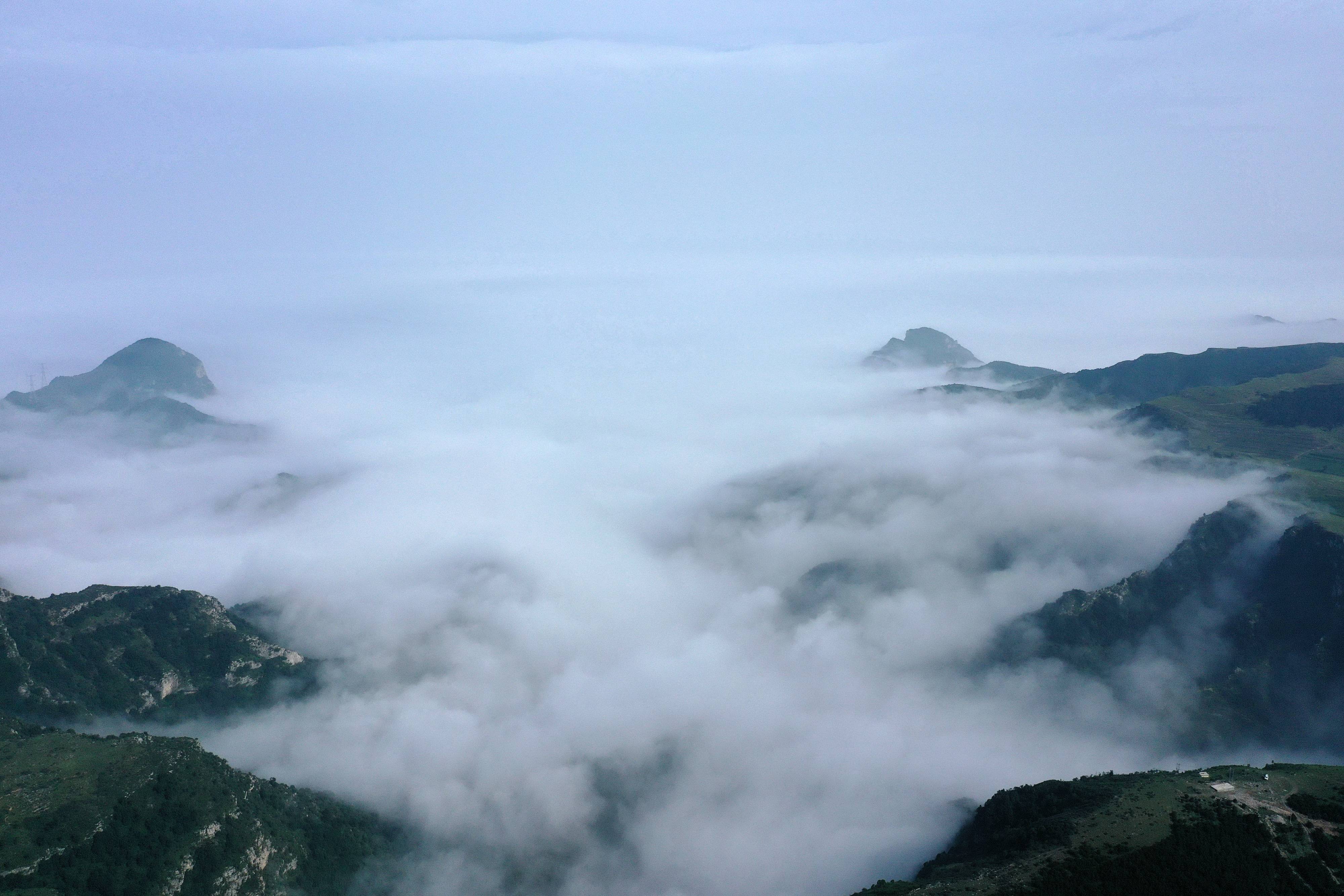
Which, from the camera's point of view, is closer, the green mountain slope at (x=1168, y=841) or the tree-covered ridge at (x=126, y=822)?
the green mountain slope at (x=1168, y=841)

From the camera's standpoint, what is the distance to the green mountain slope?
143250mm

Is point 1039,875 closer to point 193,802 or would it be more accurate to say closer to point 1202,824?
point 1202,824

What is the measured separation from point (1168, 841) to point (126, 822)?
171 metres

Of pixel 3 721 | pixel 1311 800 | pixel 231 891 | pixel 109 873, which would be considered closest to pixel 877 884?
pixel 1311 800

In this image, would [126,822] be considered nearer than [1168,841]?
No

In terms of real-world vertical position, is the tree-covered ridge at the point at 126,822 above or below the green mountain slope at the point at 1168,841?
below

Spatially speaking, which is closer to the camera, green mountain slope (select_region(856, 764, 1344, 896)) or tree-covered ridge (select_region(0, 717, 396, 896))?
green mountain slope (select_region(856, 764, 1344, 896))

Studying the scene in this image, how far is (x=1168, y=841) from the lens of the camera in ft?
488

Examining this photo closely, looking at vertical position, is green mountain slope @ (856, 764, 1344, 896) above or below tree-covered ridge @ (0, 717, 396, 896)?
above

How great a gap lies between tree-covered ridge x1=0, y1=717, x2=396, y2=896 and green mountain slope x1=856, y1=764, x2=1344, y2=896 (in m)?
115

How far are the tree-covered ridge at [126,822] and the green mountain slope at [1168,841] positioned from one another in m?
115

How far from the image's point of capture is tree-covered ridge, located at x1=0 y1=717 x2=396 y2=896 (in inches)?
6496

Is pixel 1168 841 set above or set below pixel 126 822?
above

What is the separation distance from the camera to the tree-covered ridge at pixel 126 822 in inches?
6496
